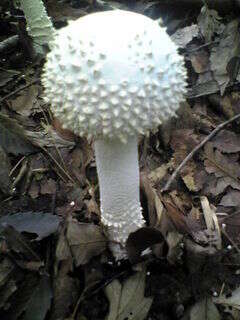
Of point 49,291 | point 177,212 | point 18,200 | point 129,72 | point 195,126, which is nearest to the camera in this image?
point 129,72

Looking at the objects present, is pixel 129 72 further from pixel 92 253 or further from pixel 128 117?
pixel 92 253

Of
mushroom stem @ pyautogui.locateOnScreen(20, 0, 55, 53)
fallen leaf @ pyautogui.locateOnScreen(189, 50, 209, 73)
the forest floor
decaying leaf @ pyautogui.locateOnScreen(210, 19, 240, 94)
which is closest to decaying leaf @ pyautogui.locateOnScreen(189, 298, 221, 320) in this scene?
the forest floor

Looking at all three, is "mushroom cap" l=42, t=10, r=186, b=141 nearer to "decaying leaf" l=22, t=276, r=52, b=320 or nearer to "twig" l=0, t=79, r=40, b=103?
"decaying leaf" l=22, t=276, r=52, b=320

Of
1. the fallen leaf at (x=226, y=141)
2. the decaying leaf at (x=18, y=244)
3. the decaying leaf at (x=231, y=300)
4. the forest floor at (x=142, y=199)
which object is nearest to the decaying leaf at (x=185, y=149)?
the forest floor at (x=142, y=199)

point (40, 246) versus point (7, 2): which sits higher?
point (7, 2)

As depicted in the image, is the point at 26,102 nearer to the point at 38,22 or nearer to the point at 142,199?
the point at 38,22

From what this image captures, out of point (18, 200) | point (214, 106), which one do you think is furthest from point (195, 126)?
point (18, 200)
